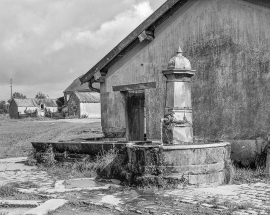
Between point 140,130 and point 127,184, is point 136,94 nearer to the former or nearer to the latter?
point 140,130

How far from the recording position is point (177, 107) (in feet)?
28.9

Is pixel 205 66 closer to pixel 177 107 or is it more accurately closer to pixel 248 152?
pixel 177 107

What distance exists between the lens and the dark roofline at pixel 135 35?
39.0ft

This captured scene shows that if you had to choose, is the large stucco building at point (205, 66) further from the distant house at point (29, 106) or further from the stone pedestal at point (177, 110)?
the distant house at point (29, 106)

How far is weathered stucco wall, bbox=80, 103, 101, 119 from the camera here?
2378 inches

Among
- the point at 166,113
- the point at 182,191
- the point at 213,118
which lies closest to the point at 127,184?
the point at 182,191

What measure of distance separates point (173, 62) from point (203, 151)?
93.1 inches

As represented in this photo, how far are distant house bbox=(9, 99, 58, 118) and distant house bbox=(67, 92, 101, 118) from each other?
18.4 meters

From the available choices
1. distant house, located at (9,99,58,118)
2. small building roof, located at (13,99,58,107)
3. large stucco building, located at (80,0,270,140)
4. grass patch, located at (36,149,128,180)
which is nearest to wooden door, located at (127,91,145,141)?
large stucco building, located at (80,0,270,140)

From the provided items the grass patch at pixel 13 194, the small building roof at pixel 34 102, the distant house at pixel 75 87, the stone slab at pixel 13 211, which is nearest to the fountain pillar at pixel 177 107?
the grass patch at pixel 13 194

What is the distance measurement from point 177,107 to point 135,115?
18.0 ft

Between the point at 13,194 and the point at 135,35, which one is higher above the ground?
the point at 135,35

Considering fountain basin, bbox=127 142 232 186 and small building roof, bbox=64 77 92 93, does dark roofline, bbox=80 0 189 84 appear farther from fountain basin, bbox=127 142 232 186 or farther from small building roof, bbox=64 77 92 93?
small building roof, bbox=64 77 92 93

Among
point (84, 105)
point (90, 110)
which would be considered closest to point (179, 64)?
point (84, 105)
